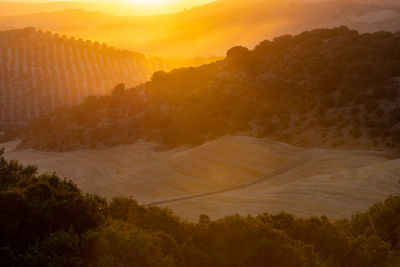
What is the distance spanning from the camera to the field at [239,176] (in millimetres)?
19942

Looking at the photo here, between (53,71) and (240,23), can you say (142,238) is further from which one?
(240,23)

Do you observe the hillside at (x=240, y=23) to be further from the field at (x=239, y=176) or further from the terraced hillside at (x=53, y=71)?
the field at (x=239, y=176)

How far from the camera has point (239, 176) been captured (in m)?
27.2

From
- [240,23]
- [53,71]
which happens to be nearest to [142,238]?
[53,71]

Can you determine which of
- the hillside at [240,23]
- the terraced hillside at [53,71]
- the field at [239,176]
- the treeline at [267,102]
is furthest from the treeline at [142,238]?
the hillside at [240,23]

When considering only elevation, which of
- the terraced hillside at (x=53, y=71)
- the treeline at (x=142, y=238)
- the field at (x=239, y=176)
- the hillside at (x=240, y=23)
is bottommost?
the field at (x=239, y=176)

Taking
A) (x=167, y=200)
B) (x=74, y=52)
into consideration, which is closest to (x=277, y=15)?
(x=74, y=52)

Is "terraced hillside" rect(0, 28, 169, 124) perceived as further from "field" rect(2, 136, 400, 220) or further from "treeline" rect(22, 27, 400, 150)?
"field" rect(2, 136, 400, 220)

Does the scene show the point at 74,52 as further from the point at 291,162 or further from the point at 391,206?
the point at 391,206

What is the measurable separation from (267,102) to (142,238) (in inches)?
1084

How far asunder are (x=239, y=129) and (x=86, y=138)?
13.7 m

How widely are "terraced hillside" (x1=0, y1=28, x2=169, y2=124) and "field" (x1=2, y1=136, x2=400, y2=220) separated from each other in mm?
35076

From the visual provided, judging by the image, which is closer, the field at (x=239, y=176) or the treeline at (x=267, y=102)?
the field at (x=239, y=176)

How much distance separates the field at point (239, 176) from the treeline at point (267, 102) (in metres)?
2.09
